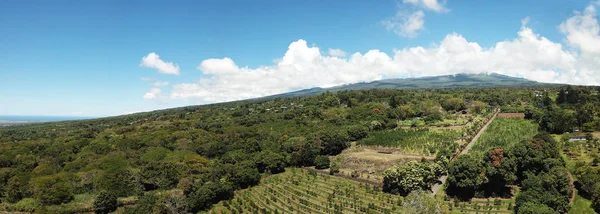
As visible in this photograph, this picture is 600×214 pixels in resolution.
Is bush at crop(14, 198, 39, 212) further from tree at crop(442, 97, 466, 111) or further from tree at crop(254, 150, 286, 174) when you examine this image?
tree at crop(442, 97, 466, 111)

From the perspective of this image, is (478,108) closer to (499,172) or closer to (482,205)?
(499,172)

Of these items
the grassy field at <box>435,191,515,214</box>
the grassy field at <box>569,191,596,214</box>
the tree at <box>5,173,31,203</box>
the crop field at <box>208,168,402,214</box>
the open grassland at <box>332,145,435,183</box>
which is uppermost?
the tree at <box>5,173,31,203</box>

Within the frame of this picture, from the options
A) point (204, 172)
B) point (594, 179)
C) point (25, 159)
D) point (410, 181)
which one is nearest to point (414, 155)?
point (410, 181)

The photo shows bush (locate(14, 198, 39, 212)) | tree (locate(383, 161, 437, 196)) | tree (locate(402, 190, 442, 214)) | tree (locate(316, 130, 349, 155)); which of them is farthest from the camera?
tree (locate(316, 130, 349, 155))

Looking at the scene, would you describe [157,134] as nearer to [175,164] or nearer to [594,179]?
[175,164]

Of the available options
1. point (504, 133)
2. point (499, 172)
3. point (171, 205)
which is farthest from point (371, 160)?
point (171, 205)

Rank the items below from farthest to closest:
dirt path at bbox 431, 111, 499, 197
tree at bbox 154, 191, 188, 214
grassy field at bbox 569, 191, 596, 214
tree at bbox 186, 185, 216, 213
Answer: tree at bbox 186, 185, 216, 213 < dirt path at bbox 431, 111, 499, 197 < tree at bbox 154, 191, 188, 214 < grassy field at bbox 569, 191, 596, 214

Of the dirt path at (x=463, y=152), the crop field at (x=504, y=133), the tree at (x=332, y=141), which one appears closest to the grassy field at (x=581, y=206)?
the dirt path at (x=463, y=152)

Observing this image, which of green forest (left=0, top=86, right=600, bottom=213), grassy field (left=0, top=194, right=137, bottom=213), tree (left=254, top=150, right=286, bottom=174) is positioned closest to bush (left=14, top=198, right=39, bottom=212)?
grassy field (left=0, top=194, right=137, bottom=213)
